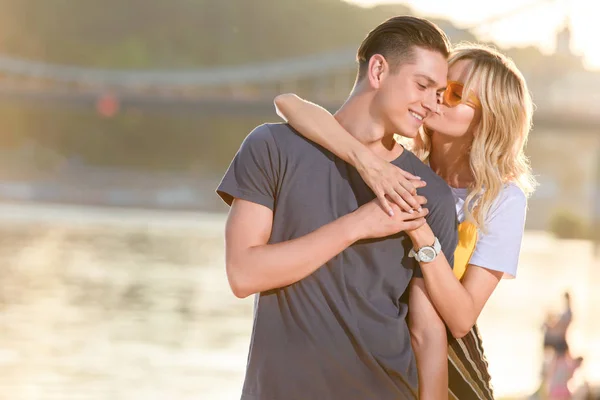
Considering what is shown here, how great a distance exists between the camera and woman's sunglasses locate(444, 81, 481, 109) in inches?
90.1

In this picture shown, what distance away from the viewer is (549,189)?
5916 cm

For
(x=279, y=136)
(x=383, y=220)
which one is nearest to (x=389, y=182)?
(x=383, y=220)

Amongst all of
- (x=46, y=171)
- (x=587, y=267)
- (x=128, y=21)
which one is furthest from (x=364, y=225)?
(x=128, y=21)

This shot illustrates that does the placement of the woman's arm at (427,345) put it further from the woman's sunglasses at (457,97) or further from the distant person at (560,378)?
the distant person at (560,378)

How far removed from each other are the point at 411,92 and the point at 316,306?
385 millimetres

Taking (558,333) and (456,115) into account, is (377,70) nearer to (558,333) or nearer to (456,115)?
(456,115)

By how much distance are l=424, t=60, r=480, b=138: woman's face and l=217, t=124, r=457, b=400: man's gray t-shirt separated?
41 centimetres

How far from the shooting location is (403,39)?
2004 millimetres

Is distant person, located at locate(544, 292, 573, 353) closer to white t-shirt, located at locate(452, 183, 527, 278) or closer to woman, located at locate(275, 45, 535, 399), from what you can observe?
woman, located at locate(275, 45, 535, 399)

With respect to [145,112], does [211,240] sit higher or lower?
lower

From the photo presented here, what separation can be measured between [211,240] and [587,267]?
11.1m

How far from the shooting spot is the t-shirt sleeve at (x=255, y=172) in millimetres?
1926

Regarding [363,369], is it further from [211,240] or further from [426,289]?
[211,240]

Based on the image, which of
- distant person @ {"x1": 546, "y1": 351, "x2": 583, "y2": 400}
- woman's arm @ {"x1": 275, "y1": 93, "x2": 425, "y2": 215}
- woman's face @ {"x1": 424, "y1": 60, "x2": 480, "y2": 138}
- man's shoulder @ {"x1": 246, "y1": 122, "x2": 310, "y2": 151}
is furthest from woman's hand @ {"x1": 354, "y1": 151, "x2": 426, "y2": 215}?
distant person @ {"x1": 546, "y1": 351, "x2": 583, "y2": 400}
